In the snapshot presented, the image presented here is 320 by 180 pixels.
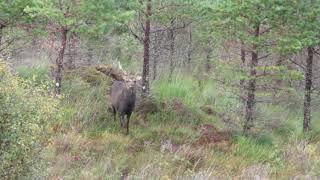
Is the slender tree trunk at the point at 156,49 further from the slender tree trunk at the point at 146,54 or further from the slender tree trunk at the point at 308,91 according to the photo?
the slender tree trunk at the point at 308,91

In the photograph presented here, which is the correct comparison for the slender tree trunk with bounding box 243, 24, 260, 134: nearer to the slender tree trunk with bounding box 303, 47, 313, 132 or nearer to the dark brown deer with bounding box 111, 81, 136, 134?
the slender tree trunk with bounding box 303, 47, 313, 132

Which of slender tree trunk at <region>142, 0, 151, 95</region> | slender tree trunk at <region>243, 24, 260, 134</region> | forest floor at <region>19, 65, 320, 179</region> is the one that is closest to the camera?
forest floor at <region>19, 65, 320, 179</region>

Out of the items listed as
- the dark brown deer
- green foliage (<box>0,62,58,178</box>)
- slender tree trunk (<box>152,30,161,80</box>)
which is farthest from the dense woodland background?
green foliage (<box>0,62,58,178</box>)

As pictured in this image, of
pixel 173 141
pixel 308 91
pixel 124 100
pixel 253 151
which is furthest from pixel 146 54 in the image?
pixel 308 91

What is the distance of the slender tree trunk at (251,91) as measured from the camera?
14.5 meters

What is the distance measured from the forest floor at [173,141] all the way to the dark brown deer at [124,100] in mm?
304

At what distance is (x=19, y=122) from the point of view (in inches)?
310

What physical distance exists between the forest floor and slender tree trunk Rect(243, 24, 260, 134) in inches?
12.4

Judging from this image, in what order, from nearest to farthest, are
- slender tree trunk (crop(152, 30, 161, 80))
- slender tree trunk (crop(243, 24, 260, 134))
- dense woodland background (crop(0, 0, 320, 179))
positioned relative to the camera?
dense woodland background (crop(0, 0, 320, 179)) < slender tree trunk (crop(243, 24, 260, 134)) < slender tree trunk (crop(152, 30, 161, 80))

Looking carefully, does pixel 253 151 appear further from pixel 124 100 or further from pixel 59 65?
pixel 59 65

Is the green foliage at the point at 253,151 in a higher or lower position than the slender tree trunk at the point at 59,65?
lower

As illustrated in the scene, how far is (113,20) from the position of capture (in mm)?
13383

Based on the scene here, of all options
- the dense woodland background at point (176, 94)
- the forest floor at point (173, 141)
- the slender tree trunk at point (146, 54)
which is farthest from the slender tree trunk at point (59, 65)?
the slender tree trunk at point (146, 54)

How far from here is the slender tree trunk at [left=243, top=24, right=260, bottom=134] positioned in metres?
14.5
